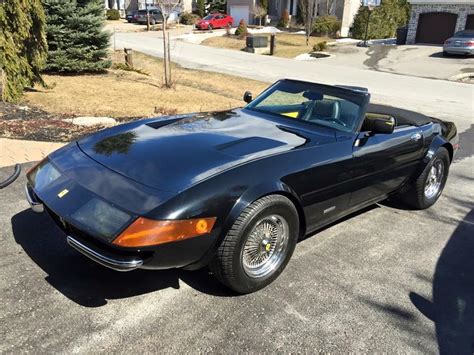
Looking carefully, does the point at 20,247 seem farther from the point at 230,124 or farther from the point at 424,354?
the point at 424,354

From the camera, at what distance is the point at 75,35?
11984mm

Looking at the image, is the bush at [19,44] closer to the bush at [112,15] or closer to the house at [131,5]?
the bush at [112,15]

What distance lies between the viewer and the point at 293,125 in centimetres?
398

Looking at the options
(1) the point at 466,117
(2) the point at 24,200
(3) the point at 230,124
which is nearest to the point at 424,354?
(3) the point at 230,124

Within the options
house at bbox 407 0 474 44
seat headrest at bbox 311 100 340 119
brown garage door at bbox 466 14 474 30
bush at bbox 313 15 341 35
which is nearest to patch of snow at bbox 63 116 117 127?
seat headrest at bbox 311 100 340 119

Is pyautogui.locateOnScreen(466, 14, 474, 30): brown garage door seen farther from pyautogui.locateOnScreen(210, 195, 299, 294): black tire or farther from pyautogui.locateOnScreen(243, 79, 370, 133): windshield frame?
pyautogui.locateOnScreen(210, 195, 299, 294): black tire

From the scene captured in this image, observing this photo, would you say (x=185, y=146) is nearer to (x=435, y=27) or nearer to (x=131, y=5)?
(x=435, y=27)

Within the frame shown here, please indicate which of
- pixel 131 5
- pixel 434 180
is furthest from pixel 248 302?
pixel 131 5

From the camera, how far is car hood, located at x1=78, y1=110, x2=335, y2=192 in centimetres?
288

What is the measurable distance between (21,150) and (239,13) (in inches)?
1701

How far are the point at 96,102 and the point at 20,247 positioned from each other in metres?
6.56

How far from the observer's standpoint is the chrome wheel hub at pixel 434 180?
487 cm

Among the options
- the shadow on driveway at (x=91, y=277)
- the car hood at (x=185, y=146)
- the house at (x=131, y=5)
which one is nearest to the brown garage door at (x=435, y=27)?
the house at (x=131, y=5)

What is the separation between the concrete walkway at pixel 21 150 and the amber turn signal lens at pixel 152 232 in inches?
145
